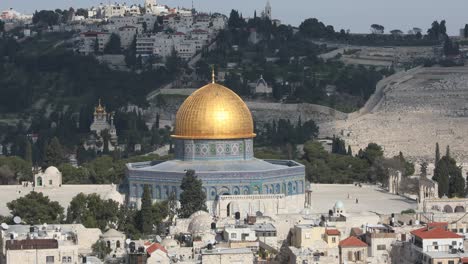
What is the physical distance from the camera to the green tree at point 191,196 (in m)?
42.3

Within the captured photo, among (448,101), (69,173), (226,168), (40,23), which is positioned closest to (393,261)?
(226,168)

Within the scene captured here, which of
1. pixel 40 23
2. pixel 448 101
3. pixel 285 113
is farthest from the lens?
pixel 40 23

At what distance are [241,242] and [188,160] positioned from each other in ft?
39.2

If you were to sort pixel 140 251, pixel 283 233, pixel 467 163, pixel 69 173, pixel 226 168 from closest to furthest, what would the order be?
pixel 140 251 < pixel 283 233 < pixel 226 168 < pixel 69 173 < pixel 467 163

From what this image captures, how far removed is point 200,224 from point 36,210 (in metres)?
5.12

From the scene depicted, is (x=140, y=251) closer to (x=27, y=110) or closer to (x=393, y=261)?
(x=393, y=261)

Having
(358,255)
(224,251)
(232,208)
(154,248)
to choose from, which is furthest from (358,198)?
(224,251)

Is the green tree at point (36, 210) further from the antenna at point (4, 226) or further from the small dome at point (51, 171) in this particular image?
the small dome at point (51, 171)

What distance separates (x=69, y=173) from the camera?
52188mm

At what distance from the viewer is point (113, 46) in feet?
316

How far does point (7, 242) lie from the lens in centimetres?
3338

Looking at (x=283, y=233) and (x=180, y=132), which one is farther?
(x=180, y=132)

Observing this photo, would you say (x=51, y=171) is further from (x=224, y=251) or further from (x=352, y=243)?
(x=224, y=251)

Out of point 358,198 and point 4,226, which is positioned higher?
point 4,226
